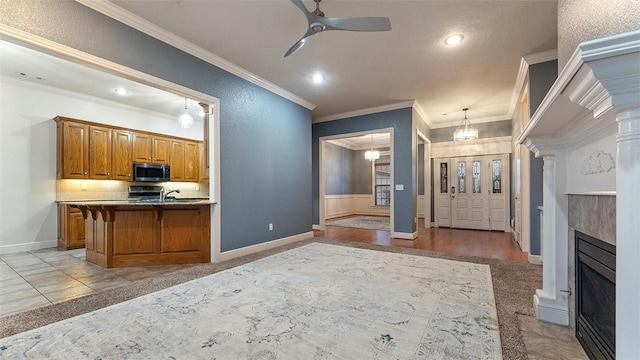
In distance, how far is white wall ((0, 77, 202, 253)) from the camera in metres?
4.31

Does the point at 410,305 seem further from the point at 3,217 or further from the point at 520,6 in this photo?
the point at 3,217

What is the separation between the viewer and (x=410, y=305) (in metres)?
2.25

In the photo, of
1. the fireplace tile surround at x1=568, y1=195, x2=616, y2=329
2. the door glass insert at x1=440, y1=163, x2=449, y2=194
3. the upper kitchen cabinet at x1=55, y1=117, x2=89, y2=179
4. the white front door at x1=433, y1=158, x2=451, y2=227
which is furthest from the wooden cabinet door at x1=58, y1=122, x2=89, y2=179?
the door glass insert at x1=440, y1=163, x2=449, y2=194

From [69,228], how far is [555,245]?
6.72 metres

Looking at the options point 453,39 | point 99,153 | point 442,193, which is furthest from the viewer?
point 442,193

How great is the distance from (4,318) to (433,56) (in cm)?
514

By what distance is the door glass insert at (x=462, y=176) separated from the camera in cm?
693

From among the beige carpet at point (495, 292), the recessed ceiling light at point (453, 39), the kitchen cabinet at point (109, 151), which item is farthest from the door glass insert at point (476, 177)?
the kitchen cabinet at point (109, 151)

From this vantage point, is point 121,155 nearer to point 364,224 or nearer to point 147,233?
point 147,233

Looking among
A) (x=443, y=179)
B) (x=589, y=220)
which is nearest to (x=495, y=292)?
(x=589, y=220)

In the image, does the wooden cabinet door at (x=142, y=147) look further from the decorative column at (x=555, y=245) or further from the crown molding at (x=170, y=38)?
the decorative column at (x=555, y=245)

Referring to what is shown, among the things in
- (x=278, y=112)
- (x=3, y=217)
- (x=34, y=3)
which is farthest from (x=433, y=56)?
(x=3, y=217)

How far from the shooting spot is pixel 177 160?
658 centimetres

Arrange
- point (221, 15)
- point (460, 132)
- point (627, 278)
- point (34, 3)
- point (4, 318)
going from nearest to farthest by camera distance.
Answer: point (627, 278)
point (4, 318)
point (34, 3)
point (221, 15)
point (460, 132)
